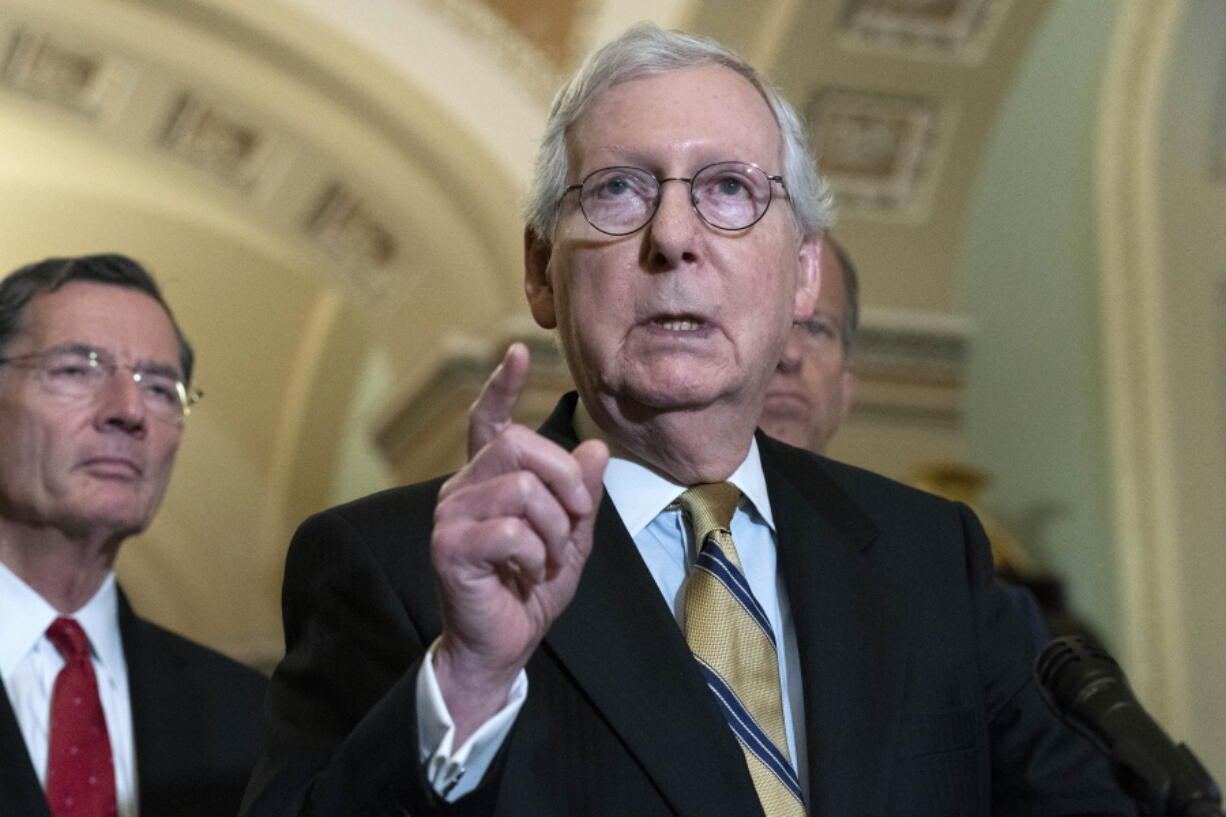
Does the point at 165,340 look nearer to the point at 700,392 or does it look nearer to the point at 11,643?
the point at 11,643

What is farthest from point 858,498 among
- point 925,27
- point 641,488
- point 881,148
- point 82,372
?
point 881,148

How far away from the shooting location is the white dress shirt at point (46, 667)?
8.96ft

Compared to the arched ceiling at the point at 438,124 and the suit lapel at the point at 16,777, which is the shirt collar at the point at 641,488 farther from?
the arched ceiling at the point at 438,124

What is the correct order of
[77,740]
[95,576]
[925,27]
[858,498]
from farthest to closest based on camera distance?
[925,27]
[95,576]
[77,740]
[858,498]

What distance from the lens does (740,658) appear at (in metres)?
1.81

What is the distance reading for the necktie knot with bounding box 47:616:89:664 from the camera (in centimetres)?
285

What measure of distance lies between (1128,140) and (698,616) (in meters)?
5.80

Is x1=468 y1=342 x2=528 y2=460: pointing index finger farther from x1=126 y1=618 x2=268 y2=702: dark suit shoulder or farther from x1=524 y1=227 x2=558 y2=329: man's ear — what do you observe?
x1=126 y1=618 x2=268 y2=702: dark suit shoulder

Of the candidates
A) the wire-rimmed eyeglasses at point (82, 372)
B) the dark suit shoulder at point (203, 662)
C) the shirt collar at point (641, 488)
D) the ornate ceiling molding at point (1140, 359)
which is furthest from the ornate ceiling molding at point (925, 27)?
the shirt collar at point (641, 488)

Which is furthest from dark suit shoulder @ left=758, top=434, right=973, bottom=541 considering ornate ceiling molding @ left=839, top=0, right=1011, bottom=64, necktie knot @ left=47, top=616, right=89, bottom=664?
ornate ceiling molding @ left=839, top=0, right=1011, bottom=64

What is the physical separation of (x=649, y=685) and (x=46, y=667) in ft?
4.84

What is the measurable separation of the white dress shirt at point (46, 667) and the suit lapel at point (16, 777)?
6 centimetres

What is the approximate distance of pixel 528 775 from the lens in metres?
1.71

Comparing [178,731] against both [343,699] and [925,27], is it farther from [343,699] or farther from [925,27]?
[925,27]
